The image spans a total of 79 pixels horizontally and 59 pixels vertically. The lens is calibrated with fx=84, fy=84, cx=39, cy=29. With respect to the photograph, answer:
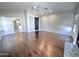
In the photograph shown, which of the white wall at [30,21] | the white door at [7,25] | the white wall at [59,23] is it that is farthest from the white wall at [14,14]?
the white wall at [59,23]

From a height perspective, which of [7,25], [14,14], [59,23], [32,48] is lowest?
[32,48]

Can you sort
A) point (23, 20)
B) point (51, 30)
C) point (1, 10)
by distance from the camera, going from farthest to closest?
point (51, 30)
point (23, 20)
point (1, 10)

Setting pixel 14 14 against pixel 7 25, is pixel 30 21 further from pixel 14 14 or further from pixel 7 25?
pixel 7 25

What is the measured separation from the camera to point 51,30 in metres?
8.63

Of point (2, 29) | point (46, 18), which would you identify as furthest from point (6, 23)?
point (46, 18)

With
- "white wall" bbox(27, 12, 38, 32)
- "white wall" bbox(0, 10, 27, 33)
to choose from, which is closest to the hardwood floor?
"white wall" bbox(0, 10, 27, 33)

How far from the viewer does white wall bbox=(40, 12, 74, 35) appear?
259 inches

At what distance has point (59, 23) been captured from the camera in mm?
7727

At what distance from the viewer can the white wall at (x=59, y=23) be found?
658cm

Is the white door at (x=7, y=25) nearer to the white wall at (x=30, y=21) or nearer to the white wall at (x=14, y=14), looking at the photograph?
the white wall at (x=14, y=14)

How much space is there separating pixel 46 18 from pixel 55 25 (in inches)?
57.0

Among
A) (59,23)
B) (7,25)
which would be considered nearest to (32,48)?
(7,25)

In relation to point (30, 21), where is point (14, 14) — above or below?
above

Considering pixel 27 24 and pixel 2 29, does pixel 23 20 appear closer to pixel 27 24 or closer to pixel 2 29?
pixel 27 24
